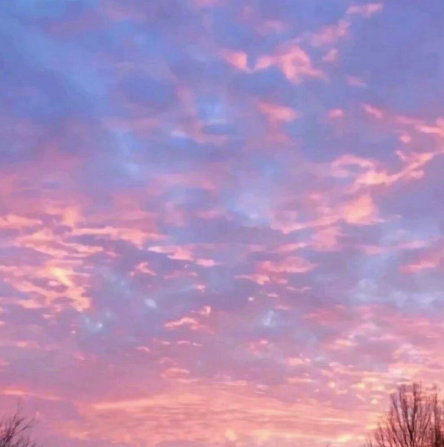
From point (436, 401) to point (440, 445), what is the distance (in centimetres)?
394

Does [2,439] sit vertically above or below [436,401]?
below

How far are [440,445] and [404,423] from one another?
3.70 m

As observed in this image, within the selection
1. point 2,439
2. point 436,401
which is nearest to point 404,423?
point 436,401

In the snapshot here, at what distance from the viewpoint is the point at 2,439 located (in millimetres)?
52719

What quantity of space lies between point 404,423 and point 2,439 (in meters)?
25.9

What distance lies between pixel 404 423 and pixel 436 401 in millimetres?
2563

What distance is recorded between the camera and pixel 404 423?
56.3m

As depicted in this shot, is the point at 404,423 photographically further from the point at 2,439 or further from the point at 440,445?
the point at 2,439

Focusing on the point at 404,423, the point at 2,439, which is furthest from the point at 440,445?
the point at 2,439

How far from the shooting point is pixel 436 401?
2216 inches

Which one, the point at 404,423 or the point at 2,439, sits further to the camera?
the point at 404,423

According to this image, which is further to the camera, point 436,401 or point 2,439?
point 436,401

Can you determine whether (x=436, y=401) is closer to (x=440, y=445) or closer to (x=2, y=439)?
(x=440, y=445)
